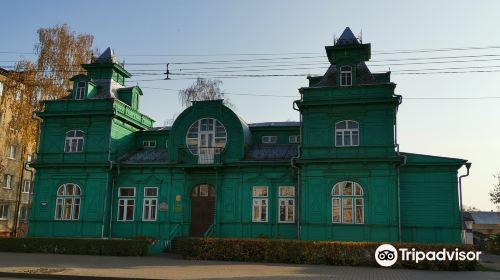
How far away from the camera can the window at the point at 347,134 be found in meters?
24.8

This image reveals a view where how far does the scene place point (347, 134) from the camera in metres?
25.0

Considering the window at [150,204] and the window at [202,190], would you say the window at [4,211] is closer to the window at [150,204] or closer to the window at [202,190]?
the window at [150,204]

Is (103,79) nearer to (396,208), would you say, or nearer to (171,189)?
(171,189)

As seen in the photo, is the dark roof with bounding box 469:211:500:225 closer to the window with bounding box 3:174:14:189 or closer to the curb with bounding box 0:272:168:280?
the window with bounding box 3:174:14:189

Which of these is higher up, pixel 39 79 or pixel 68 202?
pixel 39 79

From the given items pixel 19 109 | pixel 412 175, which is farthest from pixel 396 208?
pixel 19 109

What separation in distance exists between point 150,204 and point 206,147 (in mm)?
4721

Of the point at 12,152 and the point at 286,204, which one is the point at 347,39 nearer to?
the point at 286,204

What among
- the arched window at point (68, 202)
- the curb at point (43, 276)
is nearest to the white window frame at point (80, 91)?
the arched window at point (68, 202)

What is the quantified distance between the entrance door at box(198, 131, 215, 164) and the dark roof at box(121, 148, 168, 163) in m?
2.50

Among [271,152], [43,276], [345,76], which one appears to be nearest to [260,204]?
[271,152]

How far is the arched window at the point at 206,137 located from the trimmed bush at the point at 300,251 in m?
6.87

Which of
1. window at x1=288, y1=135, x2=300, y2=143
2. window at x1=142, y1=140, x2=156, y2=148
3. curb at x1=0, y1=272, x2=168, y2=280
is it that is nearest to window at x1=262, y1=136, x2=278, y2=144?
window at x1=288, y1=135, x2=300, y2=143

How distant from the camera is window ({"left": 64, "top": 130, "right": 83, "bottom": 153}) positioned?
28769 mm
